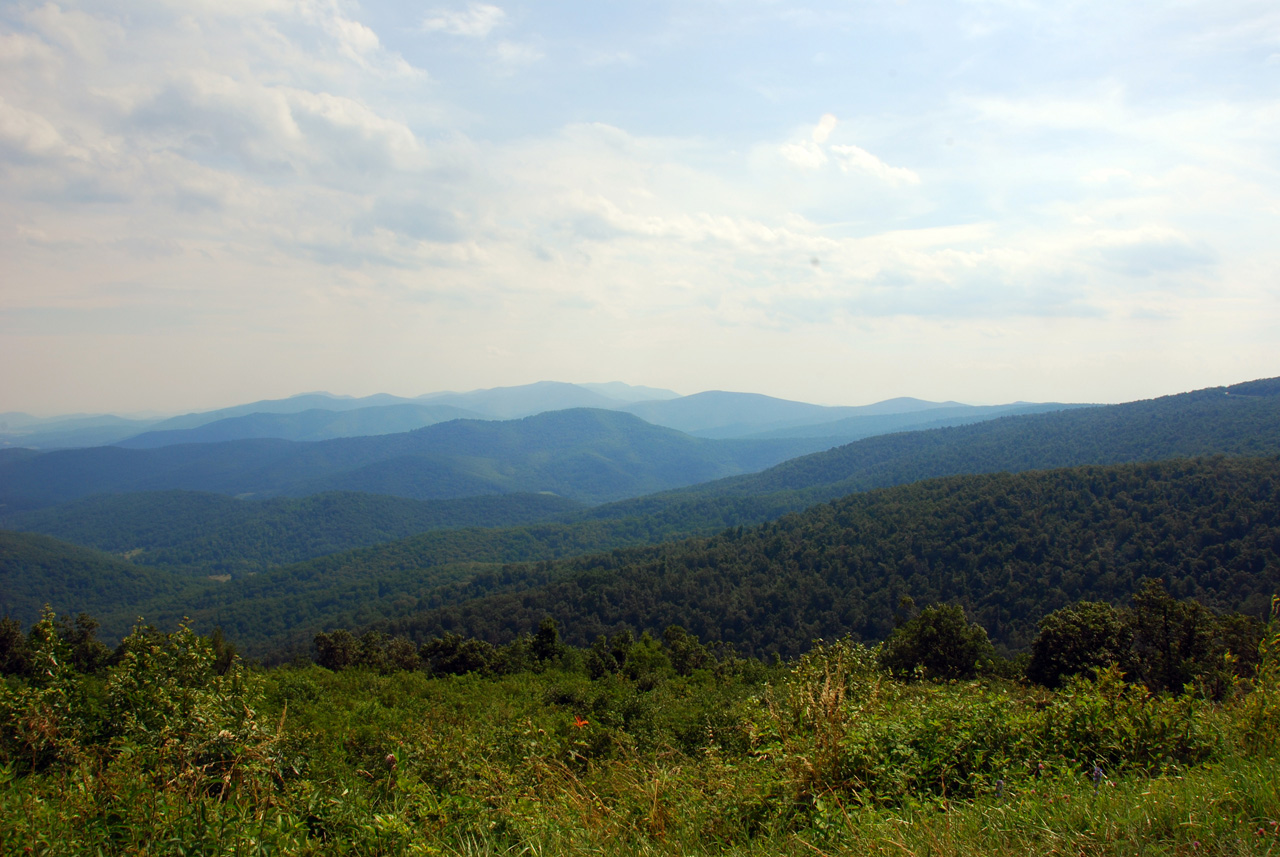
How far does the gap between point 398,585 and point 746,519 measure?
96.4 metres

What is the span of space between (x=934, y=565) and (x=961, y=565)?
3391 mm

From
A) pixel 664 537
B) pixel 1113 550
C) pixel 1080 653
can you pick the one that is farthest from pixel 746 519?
pixel 1080 653

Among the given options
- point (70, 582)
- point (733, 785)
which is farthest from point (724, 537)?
point (70, 582)

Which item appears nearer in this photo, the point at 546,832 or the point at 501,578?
the point at 546,832

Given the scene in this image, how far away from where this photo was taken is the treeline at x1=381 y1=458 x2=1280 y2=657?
66.1m

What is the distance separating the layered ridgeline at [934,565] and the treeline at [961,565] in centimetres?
21

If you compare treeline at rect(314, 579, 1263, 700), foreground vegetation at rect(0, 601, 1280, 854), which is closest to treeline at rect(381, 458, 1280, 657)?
treeline at rect(314, 579, 1263, 700)

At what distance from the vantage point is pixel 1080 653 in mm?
25625

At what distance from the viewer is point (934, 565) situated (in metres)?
82.2

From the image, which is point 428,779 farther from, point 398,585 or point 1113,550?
point 398,585

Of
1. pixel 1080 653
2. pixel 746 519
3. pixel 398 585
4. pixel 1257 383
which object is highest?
pixel 1257 383

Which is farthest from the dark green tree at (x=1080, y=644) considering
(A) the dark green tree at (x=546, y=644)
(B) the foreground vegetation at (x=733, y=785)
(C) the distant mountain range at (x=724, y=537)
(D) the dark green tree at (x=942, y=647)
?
(C) the distant mountain range at (x=724, y=537)

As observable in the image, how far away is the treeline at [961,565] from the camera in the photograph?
66.1 m

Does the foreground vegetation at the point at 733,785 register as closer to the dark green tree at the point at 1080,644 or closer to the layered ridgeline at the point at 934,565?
the dark green tree at the point at 1080,644
